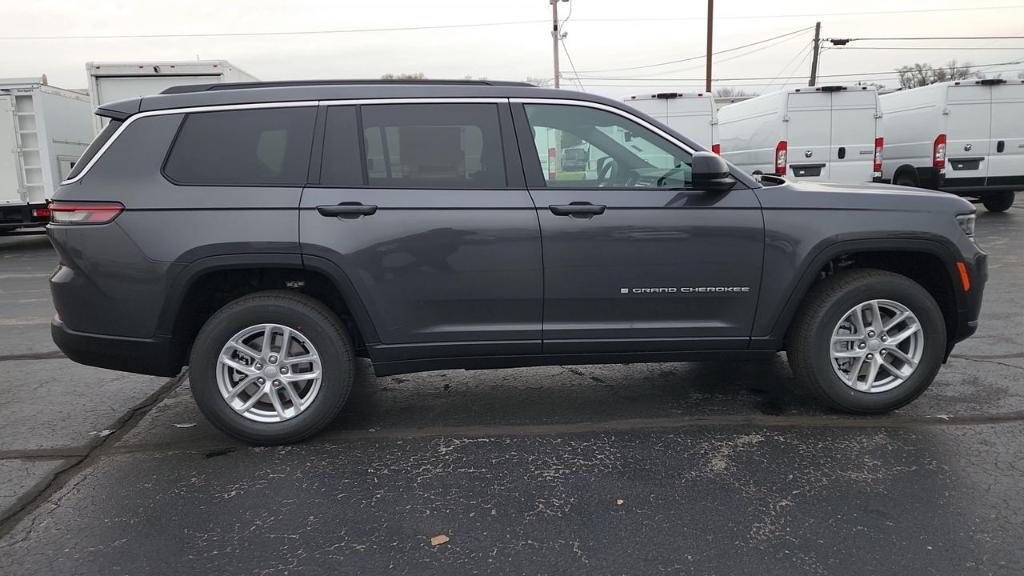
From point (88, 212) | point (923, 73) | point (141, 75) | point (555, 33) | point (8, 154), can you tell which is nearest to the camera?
point (88, 212)

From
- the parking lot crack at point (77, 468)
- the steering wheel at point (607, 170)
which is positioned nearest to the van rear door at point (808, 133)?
the steering wheel at point (607, 170)

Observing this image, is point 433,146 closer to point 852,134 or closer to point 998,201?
point 852,134

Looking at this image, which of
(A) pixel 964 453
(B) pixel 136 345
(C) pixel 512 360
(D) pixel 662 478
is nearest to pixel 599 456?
(D) pixel 662 478

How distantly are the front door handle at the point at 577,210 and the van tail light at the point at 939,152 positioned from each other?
496 inches

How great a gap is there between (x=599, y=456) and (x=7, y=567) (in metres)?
2.54

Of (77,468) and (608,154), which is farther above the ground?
(608,154)

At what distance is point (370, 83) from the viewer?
3.94m

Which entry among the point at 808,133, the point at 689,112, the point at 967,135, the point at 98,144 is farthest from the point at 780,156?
the point at 98,144

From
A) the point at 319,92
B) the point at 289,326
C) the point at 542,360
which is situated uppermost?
the point at 319,92

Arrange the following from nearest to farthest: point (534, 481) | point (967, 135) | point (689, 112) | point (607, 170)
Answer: point (534, 481) < point (607, 170) < point (689, 112) < point (967, 135)

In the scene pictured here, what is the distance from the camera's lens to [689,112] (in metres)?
13.6

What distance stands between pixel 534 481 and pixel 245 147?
2256mm

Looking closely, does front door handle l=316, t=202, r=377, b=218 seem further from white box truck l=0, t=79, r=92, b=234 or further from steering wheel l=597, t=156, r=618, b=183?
white box truck l=0, t=79, r=92, b=234

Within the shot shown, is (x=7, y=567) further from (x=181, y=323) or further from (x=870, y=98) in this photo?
(x=870, y=98)
